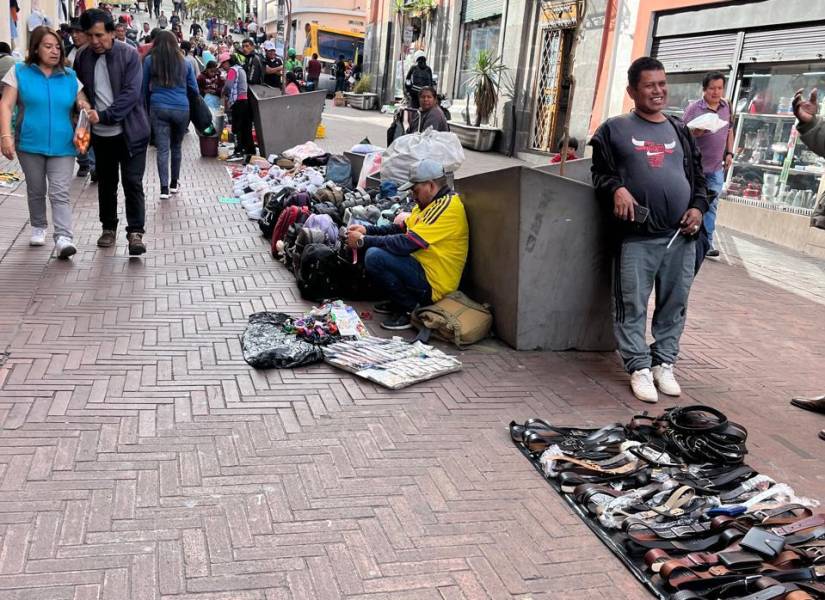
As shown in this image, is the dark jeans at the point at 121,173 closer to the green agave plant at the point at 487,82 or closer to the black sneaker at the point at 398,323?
the black sneaker at the point at 398,323

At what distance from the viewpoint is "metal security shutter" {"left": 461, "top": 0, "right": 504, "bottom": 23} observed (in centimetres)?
1869

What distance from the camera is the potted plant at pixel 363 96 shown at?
94.5ft

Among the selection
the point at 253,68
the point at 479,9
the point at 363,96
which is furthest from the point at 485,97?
the point at 363,96

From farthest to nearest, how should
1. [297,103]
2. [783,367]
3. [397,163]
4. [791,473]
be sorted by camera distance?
[297,103] → [397,163] → [783,367] → [791,473]

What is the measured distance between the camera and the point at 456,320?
4914 mm

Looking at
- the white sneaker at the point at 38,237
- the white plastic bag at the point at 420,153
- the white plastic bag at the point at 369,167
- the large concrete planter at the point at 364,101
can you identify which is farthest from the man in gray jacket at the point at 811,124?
the large concrete planter at the point at 364,101

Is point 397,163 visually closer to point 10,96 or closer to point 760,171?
point 10,96

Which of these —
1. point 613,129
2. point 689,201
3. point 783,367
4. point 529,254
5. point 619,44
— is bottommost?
point 783,367

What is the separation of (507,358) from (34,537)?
2999 millimetres

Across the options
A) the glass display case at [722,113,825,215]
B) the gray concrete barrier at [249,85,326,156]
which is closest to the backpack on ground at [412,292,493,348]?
the glass display case at [722,113,825,215]

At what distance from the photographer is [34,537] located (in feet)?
8.65

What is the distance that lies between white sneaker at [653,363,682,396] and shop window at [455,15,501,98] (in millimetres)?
15551

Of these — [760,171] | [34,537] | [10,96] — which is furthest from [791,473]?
[760,171]

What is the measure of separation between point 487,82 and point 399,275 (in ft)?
44.8
